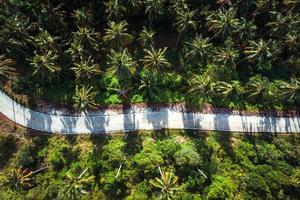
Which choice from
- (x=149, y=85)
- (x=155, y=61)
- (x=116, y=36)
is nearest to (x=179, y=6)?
(x=155, y=61)

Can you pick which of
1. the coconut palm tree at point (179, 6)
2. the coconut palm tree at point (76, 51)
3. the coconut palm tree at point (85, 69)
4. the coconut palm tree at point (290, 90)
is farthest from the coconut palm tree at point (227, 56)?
the coconut palm tree at point (76, 51)

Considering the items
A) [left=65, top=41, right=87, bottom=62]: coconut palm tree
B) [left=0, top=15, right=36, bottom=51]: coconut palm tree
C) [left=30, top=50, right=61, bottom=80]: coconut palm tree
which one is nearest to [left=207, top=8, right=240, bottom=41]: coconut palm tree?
[left=65, top=41, right=87, bottom=62]: coconut palm tree

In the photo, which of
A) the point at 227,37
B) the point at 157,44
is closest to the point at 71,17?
the point at 157,44

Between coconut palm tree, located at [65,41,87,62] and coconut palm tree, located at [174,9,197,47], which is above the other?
coconut palm tree, located at [174,9,197,47]

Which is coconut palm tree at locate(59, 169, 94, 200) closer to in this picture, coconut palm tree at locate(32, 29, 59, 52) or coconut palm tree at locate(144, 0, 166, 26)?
coconut palm tree at locate(32, 29, 59, 52)

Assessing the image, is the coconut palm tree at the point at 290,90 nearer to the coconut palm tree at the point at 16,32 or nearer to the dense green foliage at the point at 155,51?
the dense green foliage at the point at 155,51

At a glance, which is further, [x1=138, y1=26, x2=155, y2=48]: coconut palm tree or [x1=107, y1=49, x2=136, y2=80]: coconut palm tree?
[x1=138, y1=26, x2=155, y2=48]: coconut palm tree
